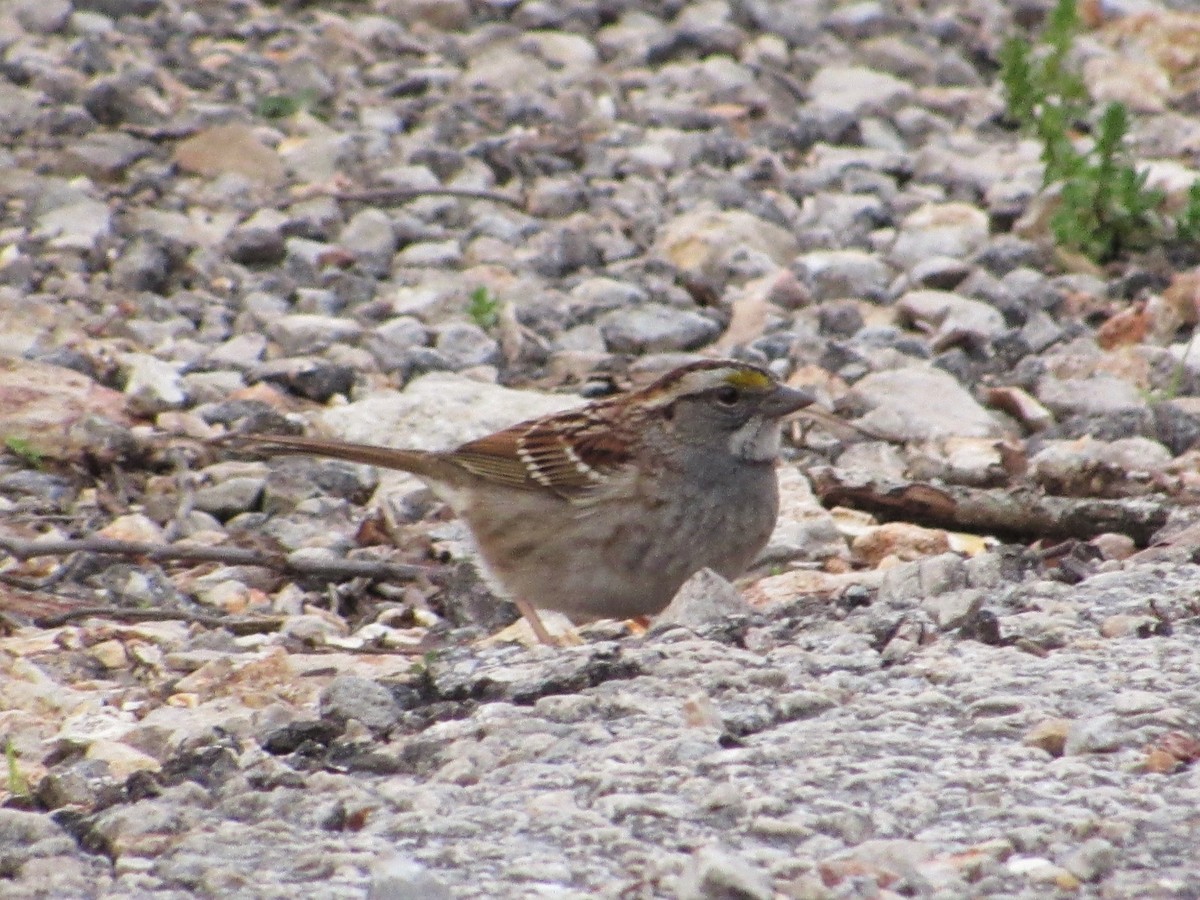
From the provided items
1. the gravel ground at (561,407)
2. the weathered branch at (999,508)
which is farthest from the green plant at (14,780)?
the weathered branch at (999,508)

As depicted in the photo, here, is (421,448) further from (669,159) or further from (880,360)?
(669,159)

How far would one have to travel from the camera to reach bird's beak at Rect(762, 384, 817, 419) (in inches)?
203

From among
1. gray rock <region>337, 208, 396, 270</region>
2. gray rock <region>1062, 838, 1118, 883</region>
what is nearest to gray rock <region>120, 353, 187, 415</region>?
gray rock <region>337, 208, 396, 270</region>

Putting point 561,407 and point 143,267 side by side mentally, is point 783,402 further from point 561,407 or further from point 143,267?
point 143,267

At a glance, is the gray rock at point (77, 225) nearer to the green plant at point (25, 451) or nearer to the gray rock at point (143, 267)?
the gray rock at point (143, 267)

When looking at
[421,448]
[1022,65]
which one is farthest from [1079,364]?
[421,448]

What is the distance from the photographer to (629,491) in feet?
16.8

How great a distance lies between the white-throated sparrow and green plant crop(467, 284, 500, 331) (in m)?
1.51

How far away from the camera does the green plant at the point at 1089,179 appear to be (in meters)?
7.27

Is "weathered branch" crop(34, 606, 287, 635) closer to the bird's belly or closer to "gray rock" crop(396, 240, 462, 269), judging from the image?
the bird's belly

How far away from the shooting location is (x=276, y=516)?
5730mm

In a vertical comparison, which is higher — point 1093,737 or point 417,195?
point 1093,737

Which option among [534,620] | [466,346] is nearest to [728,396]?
[534,620]

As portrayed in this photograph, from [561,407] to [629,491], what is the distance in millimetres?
1267
